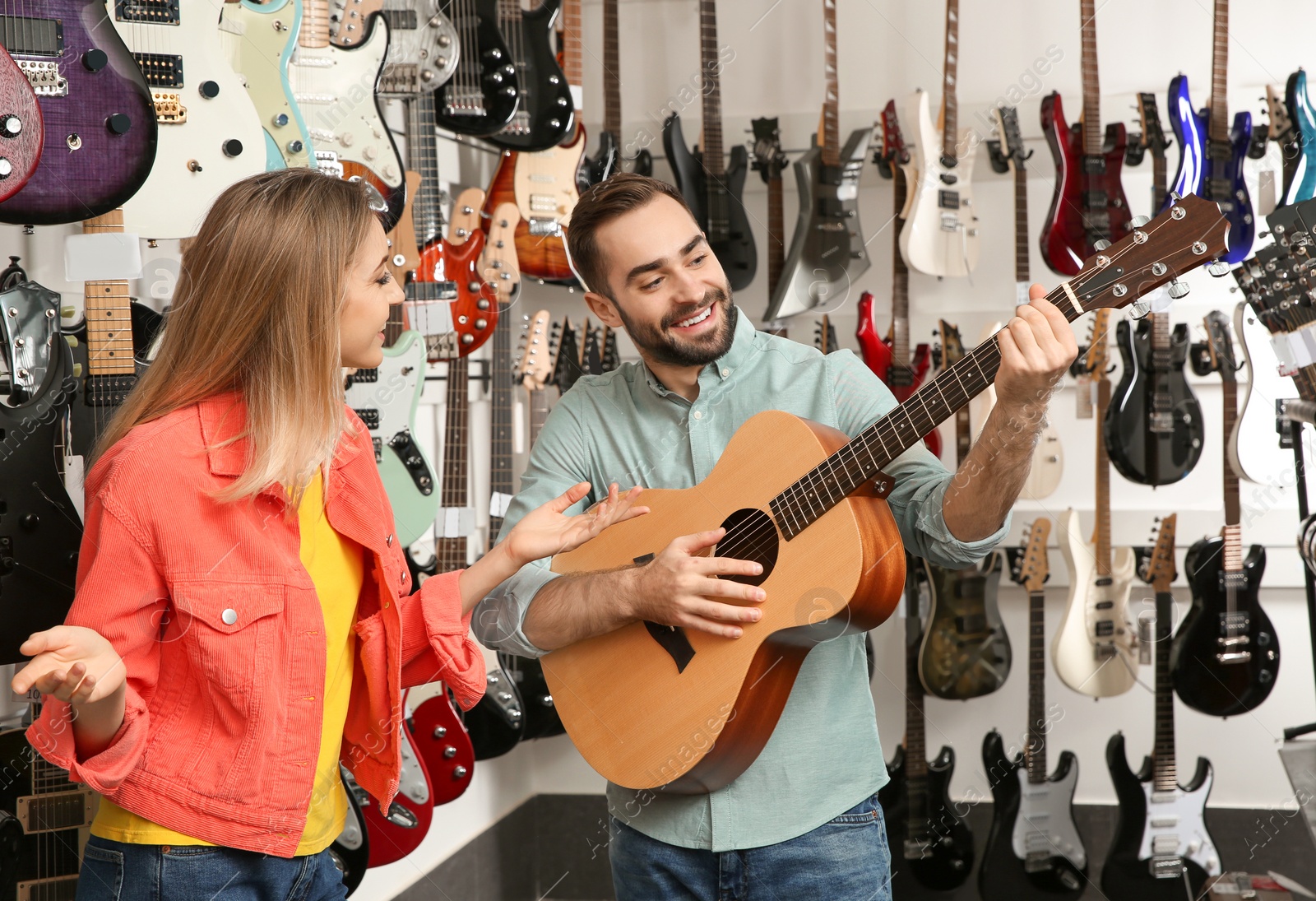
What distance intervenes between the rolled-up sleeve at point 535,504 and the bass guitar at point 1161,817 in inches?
88.8

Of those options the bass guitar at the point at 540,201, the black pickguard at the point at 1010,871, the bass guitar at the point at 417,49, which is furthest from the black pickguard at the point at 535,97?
the black pickguard at the point at 1010,871

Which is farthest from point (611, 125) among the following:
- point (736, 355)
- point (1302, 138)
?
point (1302, 138)

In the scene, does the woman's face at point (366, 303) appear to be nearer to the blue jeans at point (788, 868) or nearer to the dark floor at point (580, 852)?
the blue jeans at point (788, 868)

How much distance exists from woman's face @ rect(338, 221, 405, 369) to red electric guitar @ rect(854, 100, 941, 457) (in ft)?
7.21

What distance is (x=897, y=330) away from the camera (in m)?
3.58

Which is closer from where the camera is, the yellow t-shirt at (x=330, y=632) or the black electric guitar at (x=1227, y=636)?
the yellow t-shirt at (x=330, y=632)

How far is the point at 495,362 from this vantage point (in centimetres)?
328

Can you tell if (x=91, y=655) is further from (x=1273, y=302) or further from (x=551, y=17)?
(x=551, y=17)

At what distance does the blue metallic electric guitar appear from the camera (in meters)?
3.30

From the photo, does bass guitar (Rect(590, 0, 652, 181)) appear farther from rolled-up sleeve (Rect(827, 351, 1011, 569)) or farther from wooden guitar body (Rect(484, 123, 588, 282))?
rolled-up sleeve (Rect(827, 351, 1011, 569))

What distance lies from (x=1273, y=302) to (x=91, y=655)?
7.22ft

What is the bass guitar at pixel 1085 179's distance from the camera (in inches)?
134

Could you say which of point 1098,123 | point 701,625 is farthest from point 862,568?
point 1098,123

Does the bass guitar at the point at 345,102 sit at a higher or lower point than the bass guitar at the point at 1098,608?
higher
